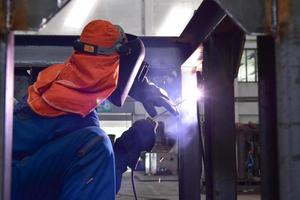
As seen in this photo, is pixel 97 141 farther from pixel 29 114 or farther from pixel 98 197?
pixel 29 114

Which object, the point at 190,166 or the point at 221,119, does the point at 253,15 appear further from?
the point at 190,166

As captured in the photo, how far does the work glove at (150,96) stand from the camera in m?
2.72

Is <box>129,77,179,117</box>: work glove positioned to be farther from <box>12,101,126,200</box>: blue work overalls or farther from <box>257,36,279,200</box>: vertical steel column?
<box>257,36,279,200</box>: vertical steel column

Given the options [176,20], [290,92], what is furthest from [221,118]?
[176,20]

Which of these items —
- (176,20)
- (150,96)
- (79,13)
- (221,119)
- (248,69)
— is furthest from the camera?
(248,69)

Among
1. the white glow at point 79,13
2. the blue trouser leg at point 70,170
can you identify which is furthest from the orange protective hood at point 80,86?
the white glow at point 79,13

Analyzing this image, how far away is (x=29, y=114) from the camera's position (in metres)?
2.19

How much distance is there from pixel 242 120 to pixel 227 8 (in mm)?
17044

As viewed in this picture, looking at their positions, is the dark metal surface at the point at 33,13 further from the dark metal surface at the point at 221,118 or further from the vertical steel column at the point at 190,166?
the vertical steel column at the point at 190,166

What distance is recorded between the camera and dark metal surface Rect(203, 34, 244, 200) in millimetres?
2391

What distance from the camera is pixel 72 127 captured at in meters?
2.12

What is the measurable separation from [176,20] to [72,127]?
1280 cm

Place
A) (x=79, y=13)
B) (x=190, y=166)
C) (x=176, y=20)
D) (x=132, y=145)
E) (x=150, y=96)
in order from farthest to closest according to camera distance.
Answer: (x=176, y=20) → (x=79, y=13) → (x=190, y=166) → (x=150, y=96) → (x=132, y=145)

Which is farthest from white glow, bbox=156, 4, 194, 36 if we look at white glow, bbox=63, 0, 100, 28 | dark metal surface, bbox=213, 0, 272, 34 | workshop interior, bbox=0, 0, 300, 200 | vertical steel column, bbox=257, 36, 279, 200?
dark metal surface, bbox=213, 0, 272, 34
